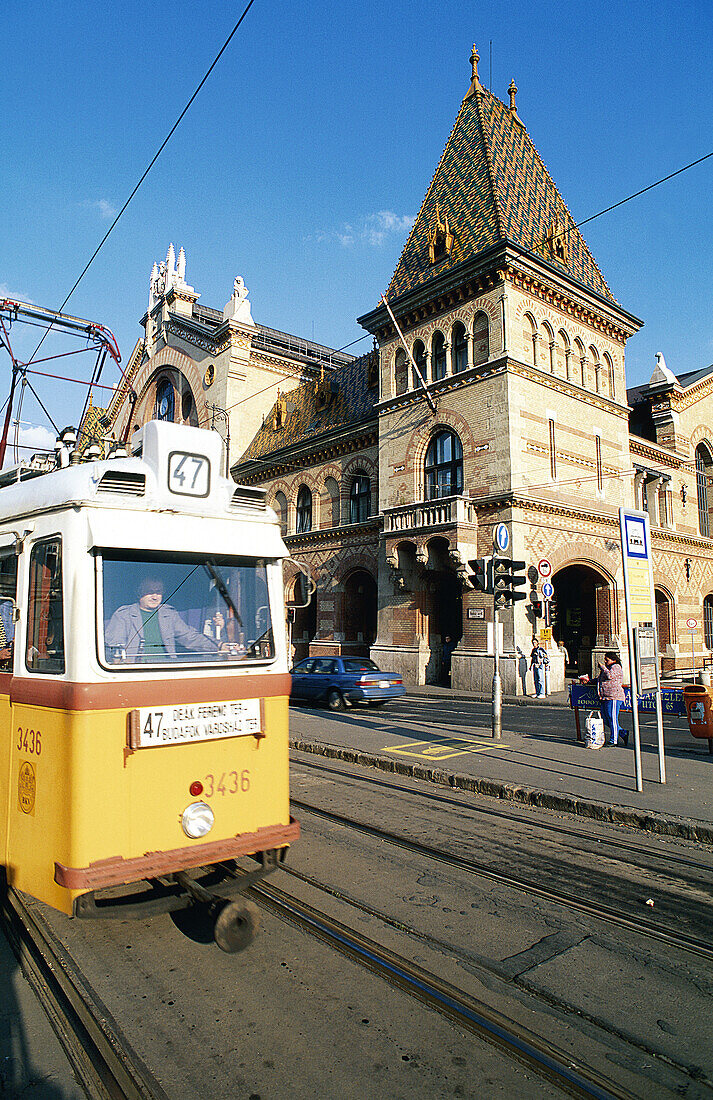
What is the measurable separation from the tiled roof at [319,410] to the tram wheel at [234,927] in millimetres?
24282

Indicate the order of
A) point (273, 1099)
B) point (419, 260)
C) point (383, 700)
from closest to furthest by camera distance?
point (273, 1099)
point (383, 700)
point (419, 260)

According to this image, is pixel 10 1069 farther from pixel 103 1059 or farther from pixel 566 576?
pixel 566 576

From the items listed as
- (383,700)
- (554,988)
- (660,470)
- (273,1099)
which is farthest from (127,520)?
(660,470)

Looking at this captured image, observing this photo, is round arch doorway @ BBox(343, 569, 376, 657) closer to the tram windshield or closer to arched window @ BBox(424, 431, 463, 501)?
arched window @ BBox(424, 431, 463, 501)

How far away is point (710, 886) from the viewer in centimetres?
557

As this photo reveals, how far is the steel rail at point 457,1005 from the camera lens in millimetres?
3115

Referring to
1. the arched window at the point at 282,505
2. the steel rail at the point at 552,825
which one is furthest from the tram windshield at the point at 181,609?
the arched window at the point at 282,505

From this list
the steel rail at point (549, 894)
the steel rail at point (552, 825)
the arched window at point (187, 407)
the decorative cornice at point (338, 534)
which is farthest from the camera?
the arched window at point (187, 407)

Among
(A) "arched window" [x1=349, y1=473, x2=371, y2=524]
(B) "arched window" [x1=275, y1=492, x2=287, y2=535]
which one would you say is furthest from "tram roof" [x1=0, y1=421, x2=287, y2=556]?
(B) "arched window" [x1=275, y1=492, x2=287, y2=535]

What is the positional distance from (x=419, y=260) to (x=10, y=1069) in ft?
86.6

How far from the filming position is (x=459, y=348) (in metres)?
23.6

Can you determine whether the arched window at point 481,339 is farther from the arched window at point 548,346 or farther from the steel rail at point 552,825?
the steel rail at point 552,825

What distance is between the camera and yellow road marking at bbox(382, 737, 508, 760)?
35.0 feet

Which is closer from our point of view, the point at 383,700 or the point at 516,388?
the point at 383,700
